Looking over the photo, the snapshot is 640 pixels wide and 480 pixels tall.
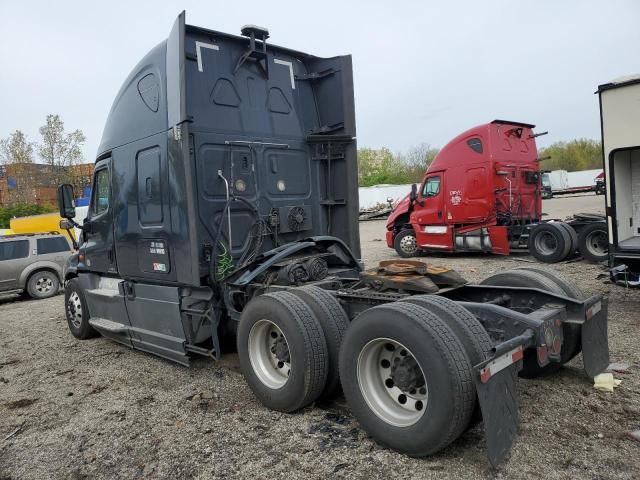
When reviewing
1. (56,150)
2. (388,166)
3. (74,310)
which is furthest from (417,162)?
(74,310)

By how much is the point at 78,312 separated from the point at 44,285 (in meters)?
6.90

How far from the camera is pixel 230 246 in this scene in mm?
5211

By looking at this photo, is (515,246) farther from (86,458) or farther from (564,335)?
(86,458)

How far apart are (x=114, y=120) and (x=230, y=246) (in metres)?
2.35

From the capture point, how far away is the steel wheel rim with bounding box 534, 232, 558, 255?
39.0 ft

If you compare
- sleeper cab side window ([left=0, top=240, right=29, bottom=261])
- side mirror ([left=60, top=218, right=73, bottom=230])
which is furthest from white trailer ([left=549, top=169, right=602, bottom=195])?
side mirror ([left=60, top=218, right=73, bottom=230])

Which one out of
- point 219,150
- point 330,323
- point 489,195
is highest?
point 219,150

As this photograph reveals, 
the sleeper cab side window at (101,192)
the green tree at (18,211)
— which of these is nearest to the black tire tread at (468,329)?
the sleeper cab side window at (101,192)

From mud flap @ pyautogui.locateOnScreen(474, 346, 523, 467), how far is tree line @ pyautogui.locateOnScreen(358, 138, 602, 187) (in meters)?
62.3

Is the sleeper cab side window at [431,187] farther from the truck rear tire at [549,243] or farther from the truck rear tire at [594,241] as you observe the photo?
the truck rear tire at [594,241]

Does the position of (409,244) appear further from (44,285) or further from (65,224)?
(65,224)

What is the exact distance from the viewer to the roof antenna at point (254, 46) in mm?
5371

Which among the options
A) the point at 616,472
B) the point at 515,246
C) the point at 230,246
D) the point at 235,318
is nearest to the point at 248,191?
the point at 230,246

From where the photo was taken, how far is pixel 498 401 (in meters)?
2.88
